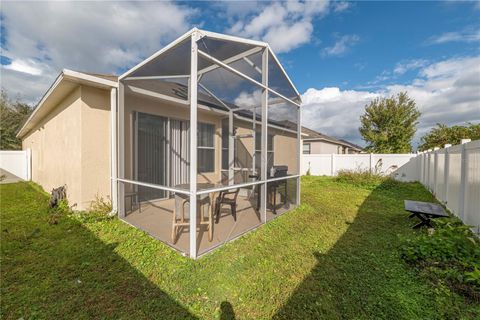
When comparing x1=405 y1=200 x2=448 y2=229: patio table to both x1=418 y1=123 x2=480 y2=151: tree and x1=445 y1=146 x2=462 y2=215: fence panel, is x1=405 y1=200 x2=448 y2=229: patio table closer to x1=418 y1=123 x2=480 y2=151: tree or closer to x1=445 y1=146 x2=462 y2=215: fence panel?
x1=445 y1=146 x2=462 y2=215: fence panel

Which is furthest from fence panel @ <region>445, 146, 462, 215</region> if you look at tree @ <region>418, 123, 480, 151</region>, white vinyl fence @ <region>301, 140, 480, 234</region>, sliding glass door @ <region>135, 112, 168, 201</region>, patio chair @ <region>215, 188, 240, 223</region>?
tree @ <region>418, 123, 480, 151</region>

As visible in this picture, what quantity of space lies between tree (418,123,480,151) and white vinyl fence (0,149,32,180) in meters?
25.5

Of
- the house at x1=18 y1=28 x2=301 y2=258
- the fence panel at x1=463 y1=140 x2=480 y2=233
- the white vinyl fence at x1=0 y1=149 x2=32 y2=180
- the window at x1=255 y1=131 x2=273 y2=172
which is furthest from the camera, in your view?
the white vinyl fence at x1=0 y1=149 x2=32 y2=180

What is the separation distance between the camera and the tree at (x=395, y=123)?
16.1 metres

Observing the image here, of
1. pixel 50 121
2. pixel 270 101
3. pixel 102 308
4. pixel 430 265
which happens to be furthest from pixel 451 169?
pixel 50 121

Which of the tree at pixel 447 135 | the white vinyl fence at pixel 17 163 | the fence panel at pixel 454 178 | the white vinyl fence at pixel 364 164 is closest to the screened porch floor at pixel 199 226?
the fence panel at pixel 454 178

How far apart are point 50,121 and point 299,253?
8.81 meters

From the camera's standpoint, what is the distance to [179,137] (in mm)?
6195

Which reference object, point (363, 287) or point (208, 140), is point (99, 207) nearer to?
point (208, 140)

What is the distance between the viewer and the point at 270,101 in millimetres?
4906

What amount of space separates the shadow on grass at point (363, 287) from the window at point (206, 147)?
4.47 metres

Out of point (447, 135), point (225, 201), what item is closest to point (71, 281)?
point (225, 201)

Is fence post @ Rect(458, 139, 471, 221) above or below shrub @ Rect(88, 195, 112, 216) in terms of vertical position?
above

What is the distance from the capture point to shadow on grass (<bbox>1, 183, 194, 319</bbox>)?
80.0 inches
